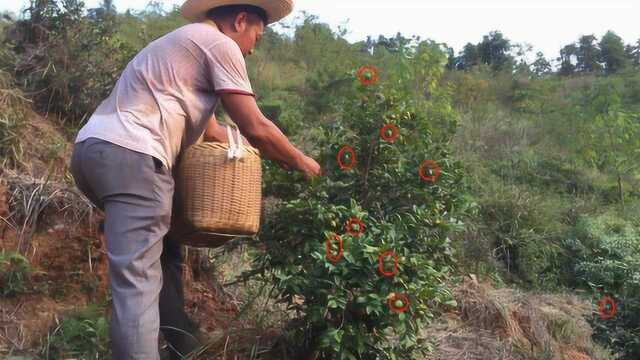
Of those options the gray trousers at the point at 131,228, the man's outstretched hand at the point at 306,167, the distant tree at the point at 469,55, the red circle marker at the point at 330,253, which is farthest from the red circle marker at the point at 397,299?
the distant tree at the point at 469,55

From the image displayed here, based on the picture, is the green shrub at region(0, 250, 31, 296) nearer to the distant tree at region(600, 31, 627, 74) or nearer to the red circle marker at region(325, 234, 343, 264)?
the red circle marker at region(325, 234, 343, 264)

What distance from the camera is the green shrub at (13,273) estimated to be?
379 cm

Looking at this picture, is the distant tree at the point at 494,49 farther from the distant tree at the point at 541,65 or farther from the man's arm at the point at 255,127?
the man's arm at the point at 255,127

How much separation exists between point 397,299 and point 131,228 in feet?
3.65

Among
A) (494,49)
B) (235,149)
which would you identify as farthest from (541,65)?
(235,149)

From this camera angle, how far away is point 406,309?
3.02 metres

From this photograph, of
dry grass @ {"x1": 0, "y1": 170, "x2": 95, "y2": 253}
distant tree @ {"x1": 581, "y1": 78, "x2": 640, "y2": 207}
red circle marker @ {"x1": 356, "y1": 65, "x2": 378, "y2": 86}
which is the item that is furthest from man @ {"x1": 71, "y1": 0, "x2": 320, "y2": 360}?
distant tree @ {"x1": 581, "y1": 78, "x2": 640, "y2": 207}

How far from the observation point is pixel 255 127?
283cm

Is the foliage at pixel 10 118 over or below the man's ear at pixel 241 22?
below

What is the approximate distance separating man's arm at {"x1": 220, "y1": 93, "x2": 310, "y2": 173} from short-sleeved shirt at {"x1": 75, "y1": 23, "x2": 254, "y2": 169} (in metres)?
0.04

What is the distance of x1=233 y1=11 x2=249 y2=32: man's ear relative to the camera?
10.1 ft

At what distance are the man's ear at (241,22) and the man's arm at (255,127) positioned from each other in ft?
1.37

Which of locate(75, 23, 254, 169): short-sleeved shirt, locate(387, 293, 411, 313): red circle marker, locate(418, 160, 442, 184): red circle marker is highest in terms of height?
locate(75, 23, 254, 169): short-sleeved shirt

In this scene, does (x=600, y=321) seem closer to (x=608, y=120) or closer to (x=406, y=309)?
(x=406, y=309)
